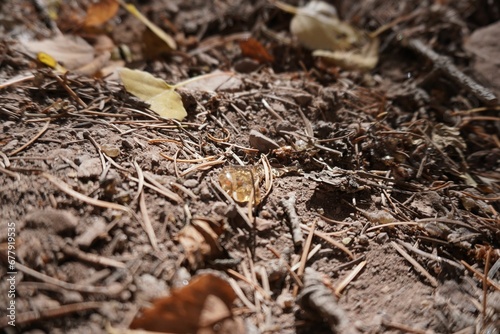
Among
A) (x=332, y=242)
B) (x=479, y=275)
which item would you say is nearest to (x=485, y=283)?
(x=479, y=275)

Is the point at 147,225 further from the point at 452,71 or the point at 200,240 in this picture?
the point at 452,71

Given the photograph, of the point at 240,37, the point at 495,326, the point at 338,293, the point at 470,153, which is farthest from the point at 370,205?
the point at 240,37

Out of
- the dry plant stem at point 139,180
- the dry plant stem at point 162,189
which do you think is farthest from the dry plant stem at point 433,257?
the dry plant stem at point 139,180

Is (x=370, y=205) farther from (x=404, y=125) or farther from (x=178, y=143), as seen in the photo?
(x=178, y=143)

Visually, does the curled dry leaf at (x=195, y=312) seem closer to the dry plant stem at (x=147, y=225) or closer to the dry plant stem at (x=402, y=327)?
the dry plant stem at (x=147, y=225)

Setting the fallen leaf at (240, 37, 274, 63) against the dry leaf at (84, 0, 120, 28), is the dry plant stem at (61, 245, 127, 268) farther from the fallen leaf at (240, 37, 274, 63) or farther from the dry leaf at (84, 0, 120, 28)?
the dry leaf at (84, 0, 120, 28)

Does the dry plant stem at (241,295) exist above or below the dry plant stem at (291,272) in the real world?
below
